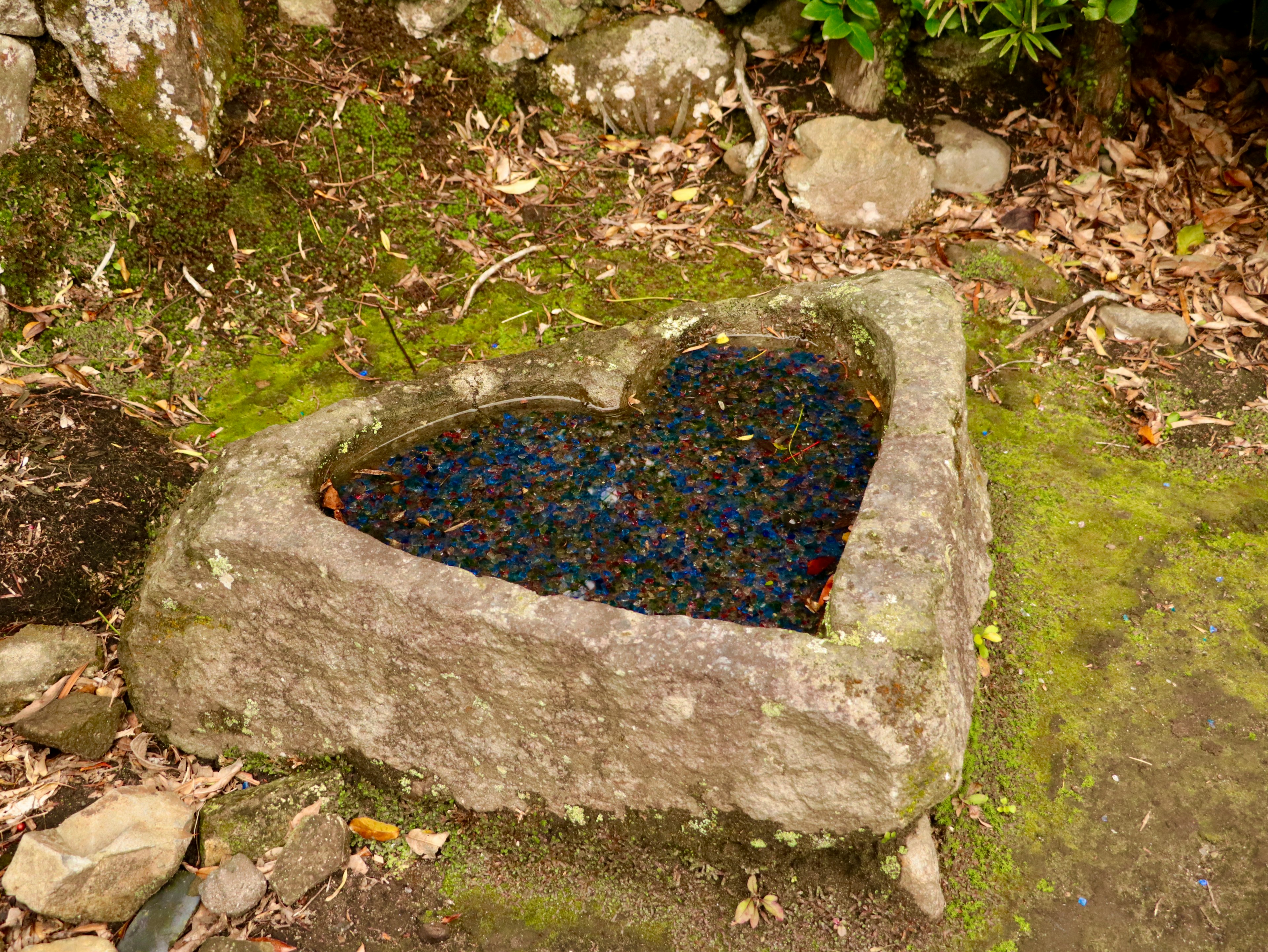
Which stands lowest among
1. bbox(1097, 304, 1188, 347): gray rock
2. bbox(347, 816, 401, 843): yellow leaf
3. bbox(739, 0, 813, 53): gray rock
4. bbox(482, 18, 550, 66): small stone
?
bbox(1097, 304, 1188, 347): gray rock

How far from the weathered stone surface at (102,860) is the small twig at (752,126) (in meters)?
3.99

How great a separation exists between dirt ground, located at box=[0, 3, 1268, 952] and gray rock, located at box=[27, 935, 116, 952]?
0.57 ft

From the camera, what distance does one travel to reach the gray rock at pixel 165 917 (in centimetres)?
256

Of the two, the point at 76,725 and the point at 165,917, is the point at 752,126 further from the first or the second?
the point at 165,917

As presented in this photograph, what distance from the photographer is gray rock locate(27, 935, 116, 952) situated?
238 centimetres

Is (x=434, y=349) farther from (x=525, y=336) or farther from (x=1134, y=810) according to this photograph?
(x=1134, y=810)

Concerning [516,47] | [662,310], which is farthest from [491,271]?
[516,47]

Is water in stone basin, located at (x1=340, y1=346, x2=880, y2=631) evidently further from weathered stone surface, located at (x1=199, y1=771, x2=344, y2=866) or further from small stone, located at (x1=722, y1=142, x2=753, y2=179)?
small stone, located at (x1=722, y1=142, x2=753, y2=179)

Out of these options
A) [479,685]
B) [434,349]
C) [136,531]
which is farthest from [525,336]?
[479,685]

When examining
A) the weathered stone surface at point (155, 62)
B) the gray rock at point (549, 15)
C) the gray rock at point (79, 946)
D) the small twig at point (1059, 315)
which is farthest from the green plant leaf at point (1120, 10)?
the gray rock at point (79, 946)

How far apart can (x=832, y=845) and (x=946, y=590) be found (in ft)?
2.53

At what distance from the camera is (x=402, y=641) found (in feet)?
8.57

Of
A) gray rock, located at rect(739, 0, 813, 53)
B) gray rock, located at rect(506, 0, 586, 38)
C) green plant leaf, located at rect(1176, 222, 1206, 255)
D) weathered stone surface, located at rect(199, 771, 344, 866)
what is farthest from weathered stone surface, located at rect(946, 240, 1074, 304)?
weathered stone surface, located at rect(199, 771, 344, 866)

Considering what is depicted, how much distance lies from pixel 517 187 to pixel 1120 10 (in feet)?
9.69
